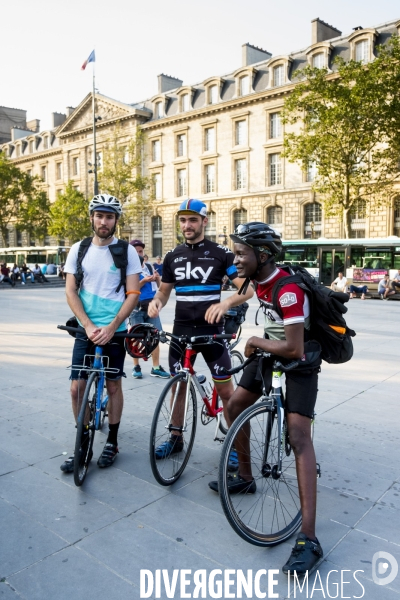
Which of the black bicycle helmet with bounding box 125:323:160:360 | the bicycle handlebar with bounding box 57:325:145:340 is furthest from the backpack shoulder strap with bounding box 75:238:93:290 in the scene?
the black bicycle helmet with bounding box 125:323:160:360

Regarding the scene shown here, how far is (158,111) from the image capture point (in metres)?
50.4

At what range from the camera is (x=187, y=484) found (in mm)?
3664

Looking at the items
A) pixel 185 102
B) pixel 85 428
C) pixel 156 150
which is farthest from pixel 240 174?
pixel 85 428

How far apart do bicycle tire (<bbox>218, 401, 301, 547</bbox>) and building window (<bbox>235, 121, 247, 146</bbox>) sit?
4272cm

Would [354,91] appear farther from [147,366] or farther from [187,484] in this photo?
[187,484]

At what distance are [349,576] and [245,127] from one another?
43778 mm

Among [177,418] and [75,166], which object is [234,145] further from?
[177,418]

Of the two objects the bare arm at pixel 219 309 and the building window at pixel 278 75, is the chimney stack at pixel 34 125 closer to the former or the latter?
the building window at pixel 278 75

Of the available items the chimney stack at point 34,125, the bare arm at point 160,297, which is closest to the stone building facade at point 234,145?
the chimney stack at point 34,125

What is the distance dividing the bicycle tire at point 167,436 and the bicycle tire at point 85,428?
1.64 feet

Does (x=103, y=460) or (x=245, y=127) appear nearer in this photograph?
(x=103, y=460)

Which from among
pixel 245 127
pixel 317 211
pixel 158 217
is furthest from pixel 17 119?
pixel 317 211

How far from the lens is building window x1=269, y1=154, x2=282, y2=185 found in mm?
41366

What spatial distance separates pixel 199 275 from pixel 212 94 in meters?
45.8
